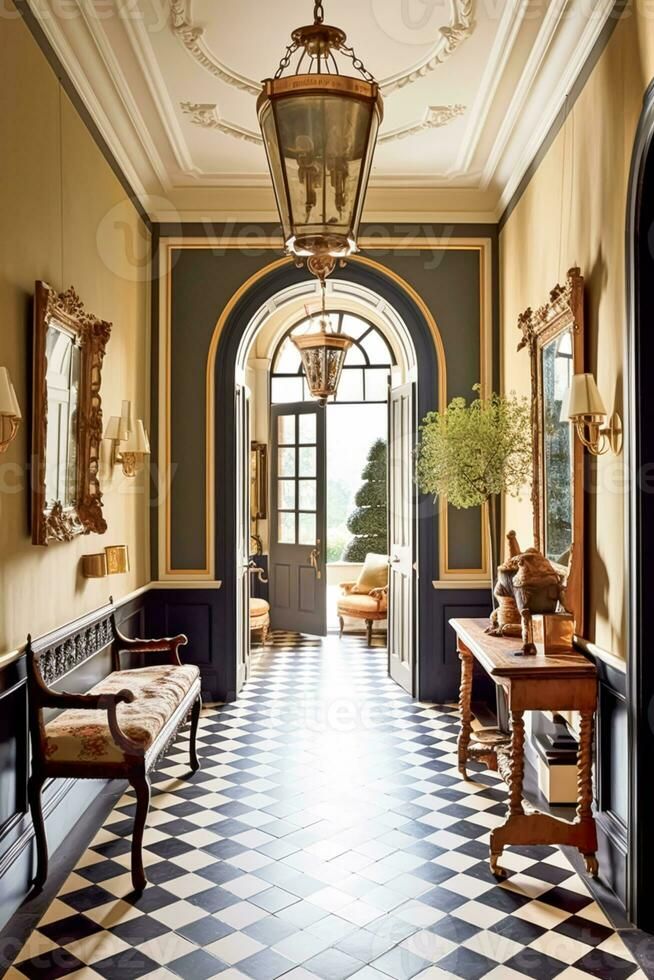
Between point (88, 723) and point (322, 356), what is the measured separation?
482 cm

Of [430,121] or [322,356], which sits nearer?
[430,121]

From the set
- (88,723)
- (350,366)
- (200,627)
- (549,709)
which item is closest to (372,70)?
(549,709)

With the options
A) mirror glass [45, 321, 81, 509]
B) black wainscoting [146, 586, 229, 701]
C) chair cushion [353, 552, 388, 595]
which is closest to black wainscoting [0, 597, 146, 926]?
mirror glass [45, 321, 81, 509]

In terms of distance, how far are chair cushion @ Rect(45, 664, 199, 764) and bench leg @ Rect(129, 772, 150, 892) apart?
0.41 ft

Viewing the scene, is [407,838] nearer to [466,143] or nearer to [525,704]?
[525,704]

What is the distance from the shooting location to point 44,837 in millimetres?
3555

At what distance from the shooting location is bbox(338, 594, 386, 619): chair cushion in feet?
30.7

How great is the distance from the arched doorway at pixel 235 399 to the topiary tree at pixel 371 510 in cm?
427

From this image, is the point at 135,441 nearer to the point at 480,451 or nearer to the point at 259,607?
the point at 480,451

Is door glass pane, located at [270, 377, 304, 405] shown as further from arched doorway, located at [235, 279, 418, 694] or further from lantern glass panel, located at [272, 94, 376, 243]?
lantern glass panel, located at [272, 94, 376, 243]

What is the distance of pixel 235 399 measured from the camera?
22.3ft

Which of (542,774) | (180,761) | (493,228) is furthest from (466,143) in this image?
(180,761)

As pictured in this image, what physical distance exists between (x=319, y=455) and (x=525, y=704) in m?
6.36

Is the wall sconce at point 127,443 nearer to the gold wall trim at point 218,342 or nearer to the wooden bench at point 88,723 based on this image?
the gold wall trim at point 218,342
